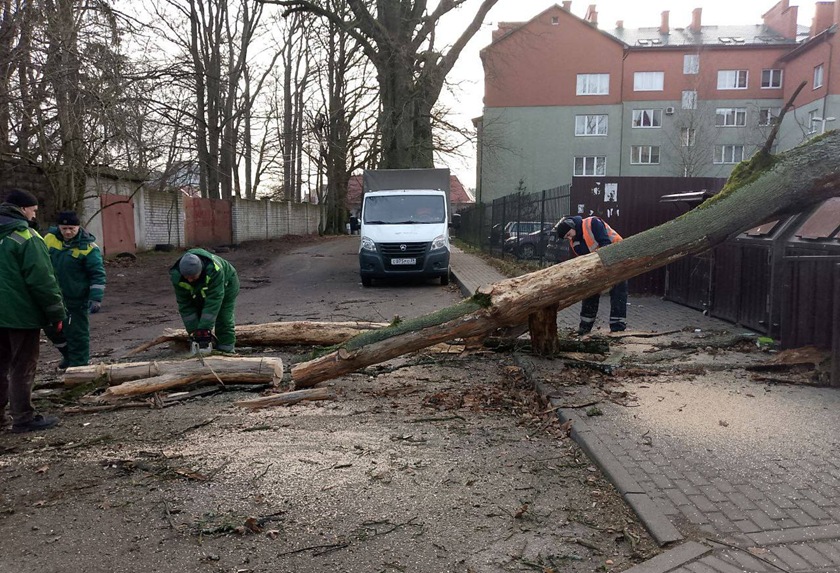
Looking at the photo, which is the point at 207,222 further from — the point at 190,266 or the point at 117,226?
the point at 190,266

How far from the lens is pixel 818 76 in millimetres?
39562

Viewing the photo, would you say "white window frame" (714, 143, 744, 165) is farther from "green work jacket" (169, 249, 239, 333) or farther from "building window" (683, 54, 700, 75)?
"green work jacket" (169, 249, 239, 333)

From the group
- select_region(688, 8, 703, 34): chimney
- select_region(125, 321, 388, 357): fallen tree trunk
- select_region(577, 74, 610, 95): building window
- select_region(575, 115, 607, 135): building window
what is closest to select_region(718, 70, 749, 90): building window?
select_region(688, 8, 703, 34): chimney

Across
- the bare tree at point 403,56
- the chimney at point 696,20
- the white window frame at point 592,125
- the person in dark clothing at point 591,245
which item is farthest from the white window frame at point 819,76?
the person in dark clothing at point 591,245

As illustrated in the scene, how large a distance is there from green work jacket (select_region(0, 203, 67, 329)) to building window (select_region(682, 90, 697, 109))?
45.1 m

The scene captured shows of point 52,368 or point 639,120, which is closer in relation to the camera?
point 52,368

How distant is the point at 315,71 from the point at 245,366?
94.2 ft

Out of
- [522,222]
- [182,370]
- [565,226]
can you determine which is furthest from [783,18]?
[182,370]

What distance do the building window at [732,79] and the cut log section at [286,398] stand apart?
46800mm

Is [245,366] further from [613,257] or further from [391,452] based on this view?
[613,257]

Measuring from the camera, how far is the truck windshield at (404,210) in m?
14.7

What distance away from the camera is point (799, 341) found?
20.4ft

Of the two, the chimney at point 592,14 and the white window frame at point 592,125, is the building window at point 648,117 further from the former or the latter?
the chimney at point 592,14

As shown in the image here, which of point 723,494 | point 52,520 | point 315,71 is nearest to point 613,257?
point 723,494
